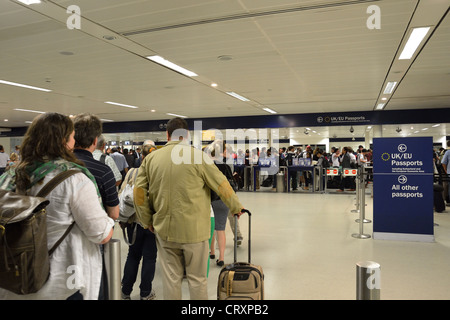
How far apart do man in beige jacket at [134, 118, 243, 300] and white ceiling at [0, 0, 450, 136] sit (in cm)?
216

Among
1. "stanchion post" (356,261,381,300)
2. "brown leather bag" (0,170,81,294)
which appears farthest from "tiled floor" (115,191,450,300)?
"brown leather bag" (0,170,81,294)

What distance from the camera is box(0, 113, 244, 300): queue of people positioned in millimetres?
1591

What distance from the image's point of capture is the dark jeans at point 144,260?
324cm

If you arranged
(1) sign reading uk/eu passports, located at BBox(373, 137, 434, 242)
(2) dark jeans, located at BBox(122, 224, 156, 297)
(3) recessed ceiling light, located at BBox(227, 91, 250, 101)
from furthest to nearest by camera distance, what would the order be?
(3) recessed ceiling light, located at BBox(227, 91, 250, 101)
(1) sign reading uk/eu passports, located at BBox(373, 137, 434, 242)
(2) dark jeans, located at BBox(122, 224, 156, 297)

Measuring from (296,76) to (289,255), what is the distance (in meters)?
4.32

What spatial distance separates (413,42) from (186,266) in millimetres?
4905

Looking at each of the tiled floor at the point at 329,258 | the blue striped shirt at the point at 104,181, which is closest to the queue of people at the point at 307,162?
the tiled floor at the point at 329,258

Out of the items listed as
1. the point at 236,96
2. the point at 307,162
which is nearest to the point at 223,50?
the point at 236,96

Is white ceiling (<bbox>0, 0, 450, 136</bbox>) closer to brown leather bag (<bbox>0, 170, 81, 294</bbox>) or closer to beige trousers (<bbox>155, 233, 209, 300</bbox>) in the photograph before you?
beige trousers (<bbox>155, 233, 209, 300</bbox>)

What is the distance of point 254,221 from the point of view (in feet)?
23.7

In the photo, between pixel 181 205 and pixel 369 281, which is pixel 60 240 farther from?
pixel 369 281

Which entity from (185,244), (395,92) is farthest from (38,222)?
(395,92)

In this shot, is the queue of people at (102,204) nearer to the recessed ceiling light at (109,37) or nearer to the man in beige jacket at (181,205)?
the man in beige jacket at (181,205)

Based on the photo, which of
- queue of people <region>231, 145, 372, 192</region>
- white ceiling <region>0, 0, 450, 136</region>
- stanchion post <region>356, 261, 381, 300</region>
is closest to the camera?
stanchion post <region>356, 261, 381, 300</region>
